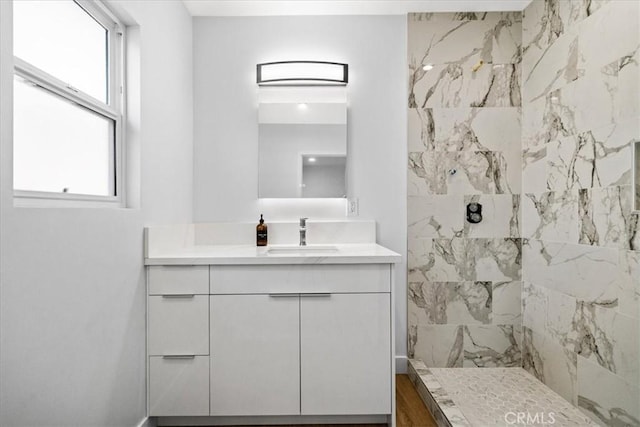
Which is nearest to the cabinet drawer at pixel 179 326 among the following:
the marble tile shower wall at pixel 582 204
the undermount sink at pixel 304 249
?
the undermount sink at pixel 304 249

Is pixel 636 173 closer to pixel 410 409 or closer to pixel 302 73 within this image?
pixel 410 409

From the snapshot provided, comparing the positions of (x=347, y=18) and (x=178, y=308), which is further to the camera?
(x=347, y=18)

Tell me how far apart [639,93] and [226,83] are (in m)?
2.20

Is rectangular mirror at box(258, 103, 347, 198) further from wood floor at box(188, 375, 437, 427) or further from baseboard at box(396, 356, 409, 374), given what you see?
wood floor at box(188, 375, 437, 427)

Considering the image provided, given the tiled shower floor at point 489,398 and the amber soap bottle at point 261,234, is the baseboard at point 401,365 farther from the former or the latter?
the amber soap bottle at point 261,234

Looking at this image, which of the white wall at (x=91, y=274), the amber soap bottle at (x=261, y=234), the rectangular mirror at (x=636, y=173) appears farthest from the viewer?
the amber soap bottle at (x=261, y=234)

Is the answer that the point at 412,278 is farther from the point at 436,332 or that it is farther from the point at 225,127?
the point at 225,127

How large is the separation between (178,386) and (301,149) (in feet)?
5.05

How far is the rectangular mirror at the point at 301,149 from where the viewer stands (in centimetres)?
243

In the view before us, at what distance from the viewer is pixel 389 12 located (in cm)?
241

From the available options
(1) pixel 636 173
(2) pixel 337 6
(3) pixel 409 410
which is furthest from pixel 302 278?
→ (2) pixel 337 6

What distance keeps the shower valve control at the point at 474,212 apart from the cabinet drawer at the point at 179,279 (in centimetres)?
169

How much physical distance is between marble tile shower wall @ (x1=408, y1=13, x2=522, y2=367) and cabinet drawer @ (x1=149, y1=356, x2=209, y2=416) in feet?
Answer: 4.43

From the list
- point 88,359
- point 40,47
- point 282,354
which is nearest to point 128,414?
point 88,359
